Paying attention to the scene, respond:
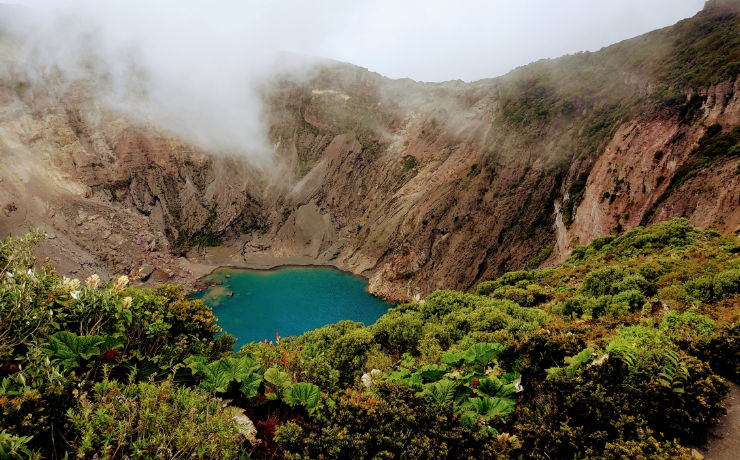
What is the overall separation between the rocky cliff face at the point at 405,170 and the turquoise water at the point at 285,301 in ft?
15.1

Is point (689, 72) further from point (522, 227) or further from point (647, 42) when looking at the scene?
point (522, 227)

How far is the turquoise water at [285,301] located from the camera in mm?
45188

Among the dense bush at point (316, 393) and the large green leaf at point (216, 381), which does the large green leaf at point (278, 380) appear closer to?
the dense bush at point (316, 393)

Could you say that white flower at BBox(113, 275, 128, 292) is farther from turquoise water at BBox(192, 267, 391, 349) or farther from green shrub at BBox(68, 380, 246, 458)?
turquoise water at BBox(192, 267, 391, 349)

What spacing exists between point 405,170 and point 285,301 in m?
40.5

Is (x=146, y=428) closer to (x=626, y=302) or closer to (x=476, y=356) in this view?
(x=476, y=356)

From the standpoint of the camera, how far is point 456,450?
459 centimetres

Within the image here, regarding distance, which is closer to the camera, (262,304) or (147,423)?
(147,423)

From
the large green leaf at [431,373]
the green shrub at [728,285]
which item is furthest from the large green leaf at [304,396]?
the green shrub at [728,285]

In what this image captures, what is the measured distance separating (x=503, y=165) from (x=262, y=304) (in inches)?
1699

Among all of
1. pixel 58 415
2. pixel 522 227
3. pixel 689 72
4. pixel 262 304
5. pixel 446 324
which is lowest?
pixel 262 304

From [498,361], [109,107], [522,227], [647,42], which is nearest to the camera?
[498,361]

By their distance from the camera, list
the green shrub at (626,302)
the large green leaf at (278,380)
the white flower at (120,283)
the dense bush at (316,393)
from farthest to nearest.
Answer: the green shrub at (626,302), the white flower at (120,283), the large green leaf at (278,380), the dense bush at (316,393)

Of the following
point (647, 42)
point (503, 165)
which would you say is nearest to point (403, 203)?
point (503, 165)
